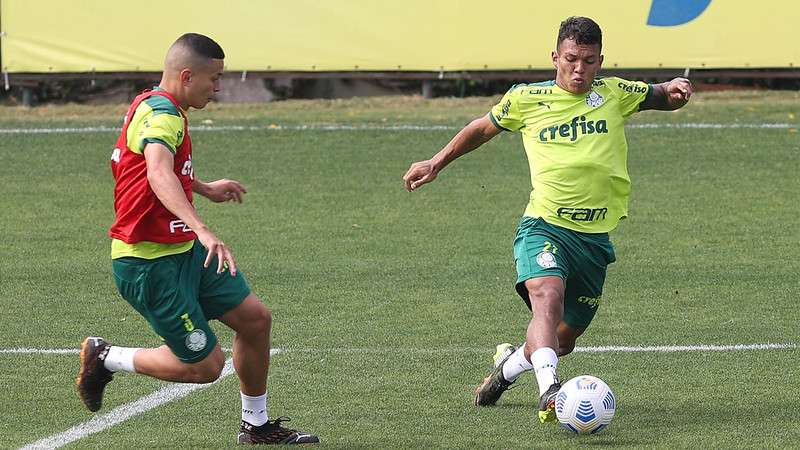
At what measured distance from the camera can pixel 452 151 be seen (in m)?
7.52

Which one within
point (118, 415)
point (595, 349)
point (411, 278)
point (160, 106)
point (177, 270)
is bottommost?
point (411, 278)

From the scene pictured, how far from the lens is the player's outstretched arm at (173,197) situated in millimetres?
5848

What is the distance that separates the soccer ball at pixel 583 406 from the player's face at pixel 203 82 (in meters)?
2.03

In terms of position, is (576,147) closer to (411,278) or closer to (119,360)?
(119,360)

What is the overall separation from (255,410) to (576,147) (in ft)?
6.68

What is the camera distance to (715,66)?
16281 millimetres

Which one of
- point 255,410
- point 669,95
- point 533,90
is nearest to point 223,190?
Answer: point 255,410

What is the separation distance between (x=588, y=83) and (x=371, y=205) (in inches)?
244

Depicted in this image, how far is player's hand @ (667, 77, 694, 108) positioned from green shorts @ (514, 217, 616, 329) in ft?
2.72

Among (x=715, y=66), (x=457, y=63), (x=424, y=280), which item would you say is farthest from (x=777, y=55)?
(x=424, y=280)

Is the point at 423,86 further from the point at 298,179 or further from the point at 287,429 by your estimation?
the point at 287,429

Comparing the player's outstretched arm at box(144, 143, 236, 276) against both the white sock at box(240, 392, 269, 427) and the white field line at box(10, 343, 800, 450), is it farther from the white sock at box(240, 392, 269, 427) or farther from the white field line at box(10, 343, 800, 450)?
the white field line at box(10, 343, 800, 450)

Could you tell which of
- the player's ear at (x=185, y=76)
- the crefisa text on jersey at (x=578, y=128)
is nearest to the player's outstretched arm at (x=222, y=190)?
the player's ear at (x=185, y=76)

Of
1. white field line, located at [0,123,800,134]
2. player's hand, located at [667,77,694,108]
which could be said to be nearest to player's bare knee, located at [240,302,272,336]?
player's hand, located at [667,77,694,108]
